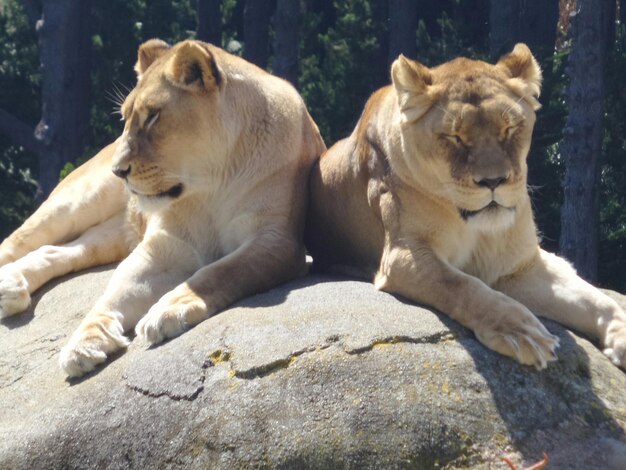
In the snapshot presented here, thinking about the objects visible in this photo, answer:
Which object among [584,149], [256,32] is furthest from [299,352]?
[256,32]

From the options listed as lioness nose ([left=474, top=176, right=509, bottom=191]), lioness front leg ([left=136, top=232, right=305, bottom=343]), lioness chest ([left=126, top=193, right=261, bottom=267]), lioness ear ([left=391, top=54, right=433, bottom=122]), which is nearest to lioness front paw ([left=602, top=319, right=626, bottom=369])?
lioness nose ([left=474, top=176, right=509, bottom=191])

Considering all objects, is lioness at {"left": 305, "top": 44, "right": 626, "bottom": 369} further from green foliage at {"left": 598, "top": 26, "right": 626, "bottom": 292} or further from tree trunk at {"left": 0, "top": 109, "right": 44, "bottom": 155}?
tree trunk at {"left": 0, "top": 109, "right": 44, "bottom": 155}

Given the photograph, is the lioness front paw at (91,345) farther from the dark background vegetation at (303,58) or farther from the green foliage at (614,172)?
the green foliage at (614,172)

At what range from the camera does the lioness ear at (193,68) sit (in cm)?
493

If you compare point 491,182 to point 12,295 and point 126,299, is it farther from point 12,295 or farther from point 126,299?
point 12,295

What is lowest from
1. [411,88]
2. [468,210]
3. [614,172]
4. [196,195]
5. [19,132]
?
[19,132]

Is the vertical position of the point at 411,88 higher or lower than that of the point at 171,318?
higher

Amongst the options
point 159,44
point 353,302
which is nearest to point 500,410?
point 353,302

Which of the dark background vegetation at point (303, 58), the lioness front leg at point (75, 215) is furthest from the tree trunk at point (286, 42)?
the lioness front leg at point (75, 215)

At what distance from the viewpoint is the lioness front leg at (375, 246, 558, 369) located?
13.3 ft

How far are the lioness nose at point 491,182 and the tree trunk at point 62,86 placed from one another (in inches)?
352

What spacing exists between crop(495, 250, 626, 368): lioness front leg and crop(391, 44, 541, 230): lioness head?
395mm

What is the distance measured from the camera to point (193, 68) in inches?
196

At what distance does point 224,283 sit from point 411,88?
3.41 feet
